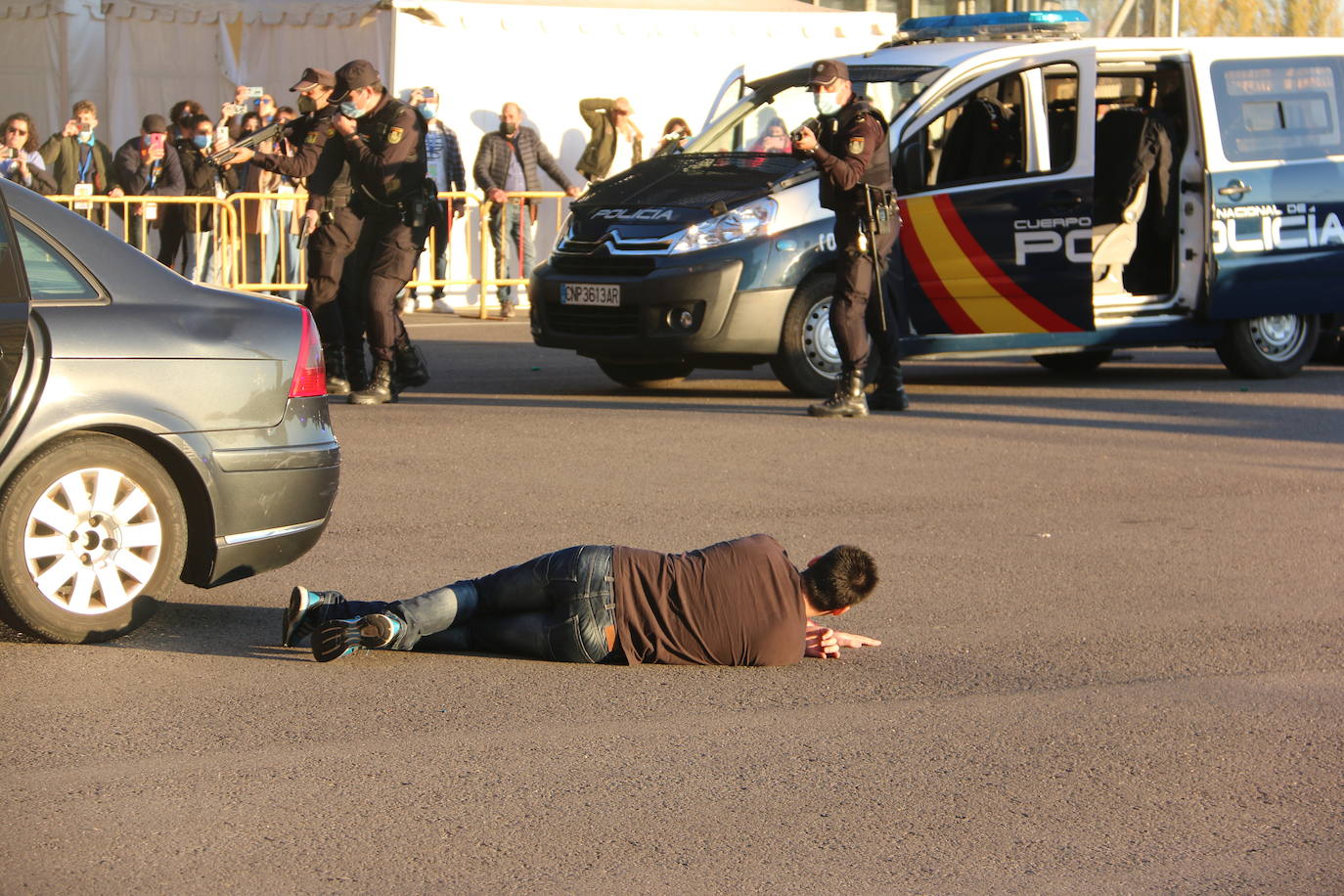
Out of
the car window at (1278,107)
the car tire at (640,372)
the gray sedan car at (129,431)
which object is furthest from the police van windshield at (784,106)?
the gray sedan car at (129,431)

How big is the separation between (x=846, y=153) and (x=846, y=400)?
57.8 inches

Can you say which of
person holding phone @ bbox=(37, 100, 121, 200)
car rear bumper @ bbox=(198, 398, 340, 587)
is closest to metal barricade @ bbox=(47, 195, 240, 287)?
person holding phone @ bbox=(37, 100, 121, 200)

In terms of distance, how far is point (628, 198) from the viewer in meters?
12.1

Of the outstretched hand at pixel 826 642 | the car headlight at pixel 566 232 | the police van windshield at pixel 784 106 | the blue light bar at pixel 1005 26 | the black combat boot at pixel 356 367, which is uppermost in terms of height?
the blue light bar at pixel 1005 26

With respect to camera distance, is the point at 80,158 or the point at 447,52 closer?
the point at 80,158

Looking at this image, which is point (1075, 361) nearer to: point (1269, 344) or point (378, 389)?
point (1269, 344)

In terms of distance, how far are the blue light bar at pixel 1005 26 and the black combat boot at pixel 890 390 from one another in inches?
118

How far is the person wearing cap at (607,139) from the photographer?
19.1 meters

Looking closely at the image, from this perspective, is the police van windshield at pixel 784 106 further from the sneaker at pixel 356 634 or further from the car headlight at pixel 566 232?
the sneaker at pixel 356 634

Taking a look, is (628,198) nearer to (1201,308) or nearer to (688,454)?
(688,454)

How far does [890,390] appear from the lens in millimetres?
11742

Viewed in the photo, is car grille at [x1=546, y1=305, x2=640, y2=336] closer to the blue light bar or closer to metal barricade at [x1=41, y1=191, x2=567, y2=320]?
the blue light bar

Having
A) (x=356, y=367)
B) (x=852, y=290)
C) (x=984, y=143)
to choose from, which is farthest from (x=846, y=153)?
(x=356, y=367)

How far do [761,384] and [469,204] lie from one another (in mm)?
6266
